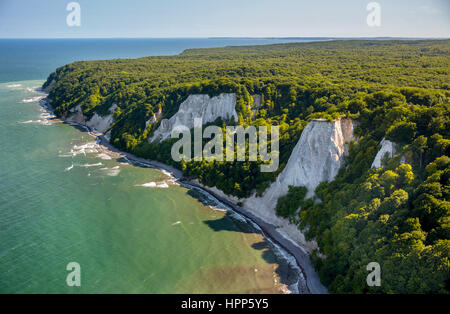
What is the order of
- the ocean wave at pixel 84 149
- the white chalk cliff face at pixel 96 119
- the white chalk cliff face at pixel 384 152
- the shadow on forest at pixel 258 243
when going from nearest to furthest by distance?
the shadow on forest at pixel 258 243, the white chalk cliff face at pixel 384 152, the ocean wave at pixel 84 149, the white chalk cliff face at pixel 96 119

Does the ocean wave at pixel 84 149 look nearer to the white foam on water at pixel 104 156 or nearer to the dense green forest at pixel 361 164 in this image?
the white foam on water at pixel 104 156

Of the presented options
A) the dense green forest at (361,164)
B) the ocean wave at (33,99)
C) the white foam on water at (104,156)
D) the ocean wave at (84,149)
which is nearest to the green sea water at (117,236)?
the white foam on water at (104,156)

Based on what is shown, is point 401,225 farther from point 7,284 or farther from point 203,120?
point 203,120

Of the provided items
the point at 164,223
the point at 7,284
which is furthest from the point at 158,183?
the point at 7,284

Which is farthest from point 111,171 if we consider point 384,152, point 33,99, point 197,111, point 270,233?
point 33,99

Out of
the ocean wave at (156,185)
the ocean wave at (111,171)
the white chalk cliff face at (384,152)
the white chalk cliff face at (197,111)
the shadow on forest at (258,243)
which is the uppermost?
the white chalk cliff face at (197,111)

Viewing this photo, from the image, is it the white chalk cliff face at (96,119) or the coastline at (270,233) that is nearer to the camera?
the coastline at (270,233)

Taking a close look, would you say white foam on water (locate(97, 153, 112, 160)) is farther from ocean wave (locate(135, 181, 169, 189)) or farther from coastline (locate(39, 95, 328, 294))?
ocean wave (locate(135, 181, 169, 189))
